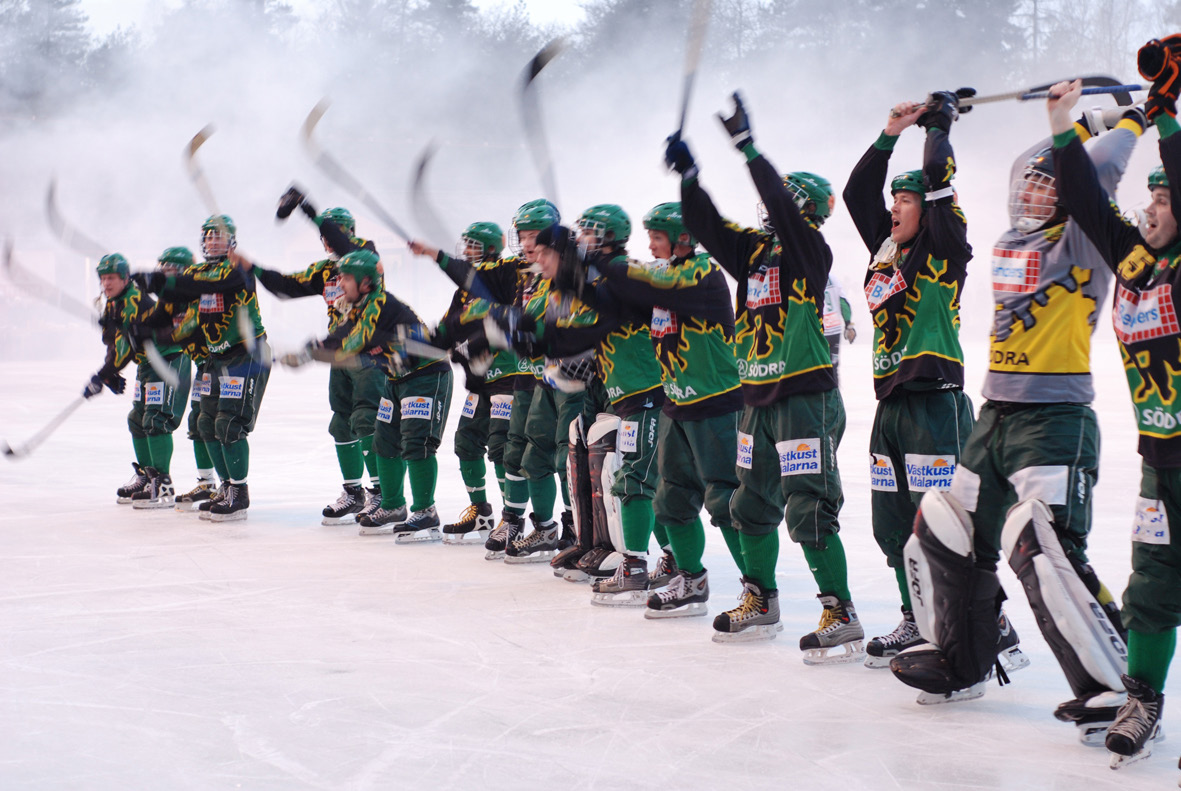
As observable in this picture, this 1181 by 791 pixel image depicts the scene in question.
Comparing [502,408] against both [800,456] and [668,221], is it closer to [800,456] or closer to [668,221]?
[668,221]

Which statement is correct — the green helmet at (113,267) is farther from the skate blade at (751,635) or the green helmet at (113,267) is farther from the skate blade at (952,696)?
the skate blade at (952,696)

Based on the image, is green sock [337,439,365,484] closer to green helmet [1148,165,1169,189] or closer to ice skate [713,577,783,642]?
ice skate [713,577,783,642]

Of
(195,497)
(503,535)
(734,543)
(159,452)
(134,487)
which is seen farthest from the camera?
(134,487)

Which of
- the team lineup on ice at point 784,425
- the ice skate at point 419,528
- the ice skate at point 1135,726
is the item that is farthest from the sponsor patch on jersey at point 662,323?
the ice skate at point 419,528

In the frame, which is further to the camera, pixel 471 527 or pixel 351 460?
pixel 351 460

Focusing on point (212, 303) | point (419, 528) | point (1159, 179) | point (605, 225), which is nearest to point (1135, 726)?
point (1159, 179)

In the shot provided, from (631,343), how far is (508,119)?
28.5 metres

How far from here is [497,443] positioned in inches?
270

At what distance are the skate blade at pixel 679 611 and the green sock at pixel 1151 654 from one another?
214 cm

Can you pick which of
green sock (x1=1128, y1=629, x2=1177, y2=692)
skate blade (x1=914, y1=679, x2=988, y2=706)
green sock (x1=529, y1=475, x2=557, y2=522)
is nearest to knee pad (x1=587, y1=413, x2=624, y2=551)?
green sock (x1=529, y1=475, x2=557, y2=522)

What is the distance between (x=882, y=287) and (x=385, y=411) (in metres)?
3.72

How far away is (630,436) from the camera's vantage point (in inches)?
215

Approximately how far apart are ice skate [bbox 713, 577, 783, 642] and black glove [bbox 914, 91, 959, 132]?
1.87m

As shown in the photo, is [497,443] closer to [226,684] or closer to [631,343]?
[631,343]
